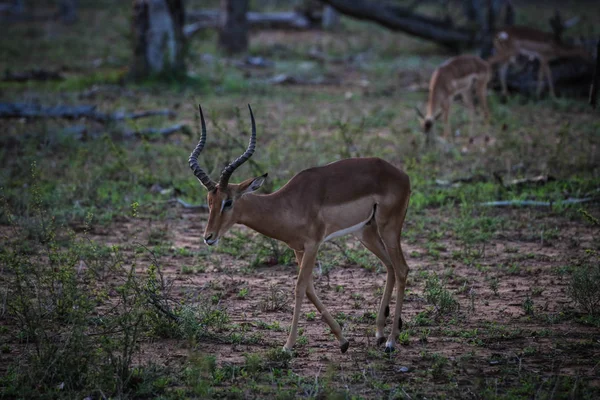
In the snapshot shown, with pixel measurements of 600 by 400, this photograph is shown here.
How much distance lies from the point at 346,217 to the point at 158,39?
1096 centimetres

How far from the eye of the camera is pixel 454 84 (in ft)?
39.5

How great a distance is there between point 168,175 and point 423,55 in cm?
1252

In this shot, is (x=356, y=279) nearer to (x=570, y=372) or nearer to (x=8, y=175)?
(x=570, y=372)

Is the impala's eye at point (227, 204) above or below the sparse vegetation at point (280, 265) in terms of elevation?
above

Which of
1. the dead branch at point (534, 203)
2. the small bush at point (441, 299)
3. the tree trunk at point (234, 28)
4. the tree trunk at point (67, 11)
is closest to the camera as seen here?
the small bush at point (441, 299)

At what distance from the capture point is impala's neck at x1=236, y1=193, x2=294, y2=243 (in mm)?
5207

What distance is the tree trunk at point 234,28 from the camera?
20.1m

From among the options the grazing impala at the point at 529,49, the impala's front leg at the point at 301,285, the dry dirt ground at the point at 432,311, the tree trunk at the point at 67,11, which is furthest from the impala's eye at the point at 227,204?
the tree trunk at the point at 67,11

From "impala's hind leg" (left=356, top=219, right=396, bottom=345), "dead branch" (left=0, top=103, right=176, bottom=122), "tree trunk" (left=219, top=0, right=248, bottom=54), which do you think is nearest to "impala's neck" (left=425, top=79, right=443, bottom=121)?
"dead branch" (left=0, top=103, right=176, bottom=122)

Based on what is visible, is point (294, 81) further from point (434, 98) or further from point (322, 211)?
point (322, 211)

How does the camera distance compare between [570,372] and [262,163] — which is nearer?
[570,372]

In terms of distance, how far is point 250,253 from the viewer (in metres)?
7.29

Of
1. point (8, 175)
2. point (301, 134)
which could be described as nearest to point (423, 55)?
point (301, 134)

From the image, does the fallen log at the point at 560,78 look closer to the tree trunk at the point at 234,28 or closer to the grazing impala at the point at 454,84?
the grazing impala at the point at 454,84
